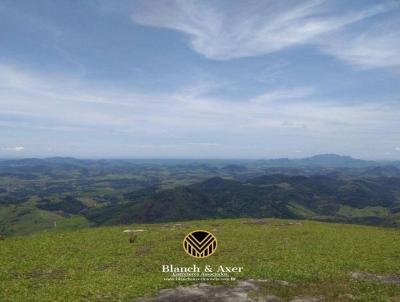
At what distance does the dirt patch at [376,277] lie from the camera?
29.6 meters

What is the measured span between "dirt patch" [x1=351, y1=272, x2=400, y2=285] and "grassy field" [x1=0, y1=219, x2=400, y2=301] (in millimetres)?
1127

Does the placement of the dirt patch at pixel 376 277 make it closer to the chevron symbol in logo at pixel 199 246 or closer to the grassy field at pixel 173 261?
the grassy field at pixel 173 261

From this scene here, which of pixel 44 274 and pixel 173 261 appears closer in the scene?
pixel 44 274

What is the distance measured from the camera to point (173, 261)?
116 feet

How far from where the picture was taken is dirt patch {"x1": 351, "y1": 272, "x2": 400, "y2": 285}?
29.6m

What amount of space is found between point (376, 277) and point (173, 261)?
17783 millimetres

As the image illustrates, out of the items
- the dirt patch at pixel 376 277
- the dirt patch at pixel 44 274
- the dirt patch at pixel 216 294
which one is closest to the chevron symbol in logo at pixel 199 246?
the dirt patch at pixel 216 294

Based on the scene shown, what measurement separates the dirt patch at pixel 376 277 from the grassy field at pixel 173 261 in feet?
3.70

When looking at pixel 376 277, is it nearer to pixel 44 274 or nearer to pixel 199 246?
pixel 199 246

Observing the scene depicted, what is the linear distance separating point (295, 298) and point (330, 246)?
2021cm

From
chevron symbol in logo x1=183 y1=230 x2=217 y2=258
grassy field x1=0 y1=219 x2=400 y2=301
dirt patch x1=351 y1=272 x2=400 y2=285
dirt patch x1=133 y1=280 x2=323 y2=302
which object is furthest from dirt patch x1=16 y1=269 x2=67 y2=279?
dirt patch x1=351 y1=272 x2=400 y2=285

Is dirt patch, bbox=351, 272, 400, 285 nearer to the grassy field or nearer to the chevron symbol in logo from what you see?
the grassy field

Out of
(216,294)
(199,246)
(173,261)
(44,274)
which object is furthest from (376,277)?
(44,274)

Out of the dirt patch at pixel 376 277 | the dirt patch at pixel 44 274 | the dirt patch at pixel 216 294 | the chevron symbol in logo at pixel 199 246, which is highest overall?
the chevron symbol in logo at pixel 199 246
